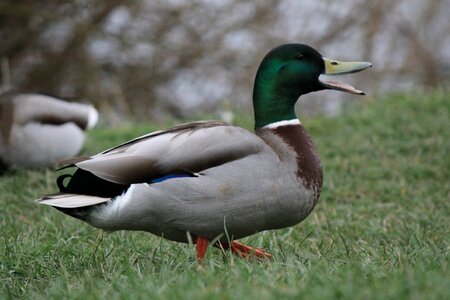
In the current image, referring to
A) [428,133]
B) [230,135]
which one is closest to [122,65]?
[428,133]

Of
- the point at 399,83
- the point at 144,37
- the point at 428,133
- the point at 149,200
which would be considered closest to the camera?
the point at 149,200

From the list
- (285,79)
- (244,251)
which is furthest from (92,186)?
(285,79)

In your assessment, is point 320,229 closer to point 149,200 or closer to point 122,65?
point 149,200

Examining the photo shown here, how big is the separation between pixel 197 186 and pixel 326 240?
1.26m

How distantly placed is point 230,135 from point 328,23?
7.76 m

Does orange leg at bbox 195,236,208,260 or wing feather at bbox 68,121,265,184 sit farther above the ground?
wing feather at bbox 68,121,265,184

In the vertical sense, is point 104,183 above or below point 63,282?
above

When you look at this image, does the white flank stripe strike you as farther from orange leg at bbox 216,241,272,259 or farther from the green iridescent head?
orange leg at bbox 216,241,272,259

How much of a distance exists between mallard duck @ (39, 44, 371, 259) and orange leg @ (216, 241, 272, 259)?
0.01 metres

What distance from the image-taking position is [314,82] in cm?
401

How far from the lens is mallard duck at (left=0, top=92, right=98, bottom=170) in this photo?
6.29 metres

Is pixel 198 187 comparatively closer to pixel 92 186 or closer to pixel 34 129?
pixel 92 186

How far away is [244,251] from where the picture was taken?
389 centimetres

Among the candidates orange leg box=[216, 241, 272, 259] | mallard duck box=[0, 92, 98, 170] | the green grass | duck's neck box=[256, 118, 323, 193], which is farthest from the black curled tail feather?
mallard duck box=[0, 92, 98, 170]
